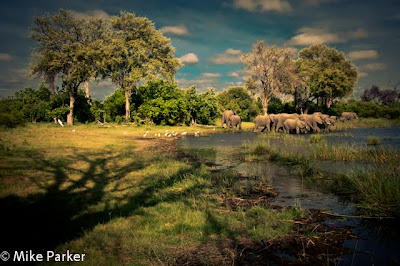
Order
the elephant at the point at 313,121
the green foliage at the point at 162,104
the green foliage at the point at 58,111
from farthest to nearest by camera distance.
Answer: the green foliage at the point at 162,104 < the green foliage at the point at 58,111 < the elephant at the point at 313,121

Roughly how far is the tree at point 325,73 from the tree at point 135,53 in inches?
1057

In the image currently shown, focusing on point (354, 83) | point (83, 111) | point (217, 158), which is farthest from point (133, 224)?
point (354, 83)

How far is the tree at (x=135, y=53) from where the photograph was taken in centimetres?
3522

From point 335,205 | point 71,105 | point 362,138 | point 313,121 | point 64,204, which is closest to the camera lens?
point 64,204

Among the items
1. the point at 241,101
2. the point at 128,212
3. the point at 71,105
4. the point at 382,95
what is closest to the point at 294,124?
the point at 241,101

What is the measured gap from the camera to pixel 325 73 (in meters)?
50.7

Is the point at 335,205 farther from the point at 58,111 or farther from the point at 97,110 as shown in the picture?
the point at 97,110

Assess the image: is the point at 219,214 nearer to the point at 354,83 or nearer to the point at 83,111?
the point at 83,111

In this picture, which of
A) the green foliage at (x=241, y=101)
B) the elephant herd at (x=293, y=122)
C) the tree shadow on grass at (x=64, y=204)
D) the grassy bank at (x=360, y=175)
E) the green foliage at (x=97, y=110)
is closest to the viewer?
the tree shadow on grass at (x=64, y=204)

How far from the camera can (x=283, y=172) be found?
11789 mm

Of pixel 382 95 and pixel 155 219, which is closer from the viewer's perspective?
pixel 155 219

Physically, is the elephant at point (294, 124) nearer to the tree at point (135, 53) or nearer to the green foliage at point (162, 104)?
the green foliage at point (162, 104)

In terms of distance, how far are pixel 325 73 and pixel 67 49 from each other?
41.9 m

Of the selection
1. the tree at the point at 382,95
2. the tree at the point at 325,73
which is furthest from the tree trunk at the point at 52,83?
the tree at the point at 382,95
